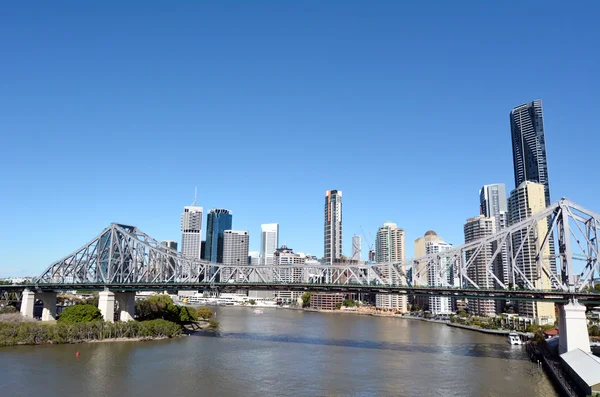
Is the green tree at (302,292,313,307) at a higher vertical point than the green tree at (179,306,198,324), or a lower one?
lower

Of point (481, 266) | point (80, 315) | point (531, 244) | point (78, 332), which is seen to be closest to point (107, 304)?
point (80, 315)

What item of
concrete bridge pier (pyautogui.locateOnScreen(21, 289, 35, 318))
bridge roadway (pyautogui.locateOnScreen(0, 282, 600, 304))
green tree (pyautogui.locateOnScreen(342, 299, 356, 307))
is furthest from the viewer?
→ green tree (pyautogui.locateOnScreen(342, 299, 356, 307))

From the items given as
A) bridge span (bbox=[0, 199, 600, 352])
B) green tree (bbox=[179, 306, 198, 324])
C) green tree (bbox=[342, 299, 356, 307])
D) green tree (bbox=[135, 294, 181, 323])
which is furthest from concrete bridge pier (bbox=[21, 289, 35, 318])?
green tree (bbox=[342, 299, 356, 307])

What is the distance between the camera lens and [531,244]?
90.1 metres

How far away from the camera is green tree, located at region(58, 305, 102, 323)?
5541cm

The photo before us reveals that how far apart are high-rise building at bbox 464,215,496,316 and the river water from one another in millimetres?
51139

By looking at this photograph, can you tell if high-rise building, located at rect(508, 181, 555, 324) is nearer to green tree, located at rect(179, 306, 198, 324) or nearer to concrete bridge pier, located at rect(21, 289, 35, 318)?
green tree, located at rect(179, 306, 198, 324)

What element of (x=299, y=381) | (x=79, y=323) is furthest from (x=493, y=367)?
(x=79, y=323)

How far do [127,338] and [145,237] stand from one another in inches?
1012

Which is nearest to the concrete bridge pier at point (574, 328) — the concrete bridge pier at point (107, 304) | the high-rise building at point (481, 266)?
the high-rise building at point (481, 266)

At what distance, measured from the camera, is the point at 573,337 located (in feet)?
127

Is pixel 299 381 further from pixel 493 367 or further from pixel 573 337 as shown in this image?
pixel 573 337

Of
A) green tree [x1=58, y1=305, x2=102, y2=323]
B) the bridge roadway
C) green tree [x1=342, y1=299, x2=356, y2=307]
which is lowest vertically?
green tree [x1=342, y1=299, x2=356, y2=307]

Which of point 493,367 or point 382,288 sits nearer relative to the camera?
point 493,367
